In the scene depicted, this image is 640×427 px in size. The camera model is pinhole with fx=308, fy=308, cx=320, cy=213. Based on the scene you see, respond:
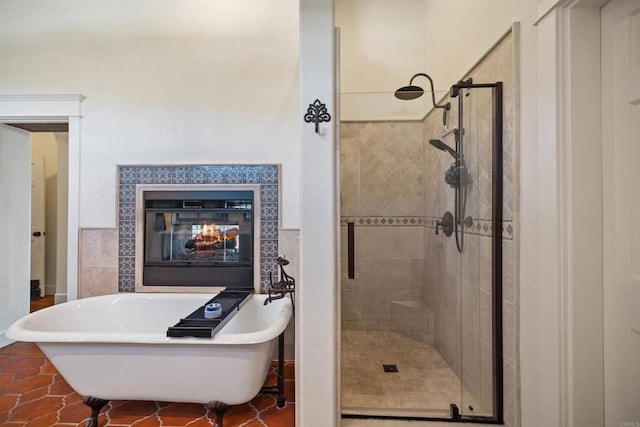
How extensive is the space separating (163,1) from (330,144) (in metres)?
2.38

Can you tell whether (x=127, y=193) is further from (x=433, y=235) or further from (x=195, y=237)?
(x=433, y=235)

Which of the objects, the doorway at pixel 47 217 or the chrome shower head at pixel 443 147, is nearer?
the chrome shower head at pixel 443 147

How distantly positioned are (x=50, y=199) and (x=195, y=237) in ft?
10.2

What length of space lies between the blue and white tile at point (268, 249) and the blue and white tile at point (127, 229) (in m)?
1.12

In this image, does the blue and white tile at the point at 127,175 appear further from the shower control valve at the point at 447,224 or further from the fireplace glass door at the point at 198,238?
the shower control valve at the point at 447,224

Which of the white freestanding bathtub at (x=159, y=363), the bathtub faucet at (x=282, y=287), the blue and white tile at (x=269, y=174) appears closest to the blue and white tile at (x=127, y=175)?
the blue and white tile at (x=269, y=174)

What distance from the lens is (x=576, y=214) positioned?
3.77 ft

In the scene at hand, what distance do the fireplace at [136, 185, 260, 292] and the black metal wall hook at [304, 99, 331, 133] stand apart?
1.29 m

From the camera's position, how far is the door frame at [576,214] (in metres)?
1.15

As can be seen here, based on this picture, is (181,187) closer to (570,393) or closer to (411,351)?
(411,351)

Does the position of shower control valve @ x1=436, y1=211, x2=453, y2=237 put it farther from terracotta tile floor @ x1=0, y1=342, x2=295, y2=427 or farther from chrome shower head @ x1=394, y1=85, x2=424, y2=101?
terracotta tile floor @ x1=0, y1=342, x2=295, y2=427

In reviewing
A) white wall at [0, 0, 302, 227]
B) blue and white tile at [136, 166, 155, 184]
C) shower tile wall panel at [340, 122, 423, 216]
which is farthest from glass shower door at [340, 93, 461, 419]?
blue and white tile at [136, 166, 155, 184]

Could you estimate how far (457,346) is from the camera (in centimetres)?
190

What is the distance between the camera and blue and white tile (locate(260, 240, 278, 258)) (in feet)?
8.56
